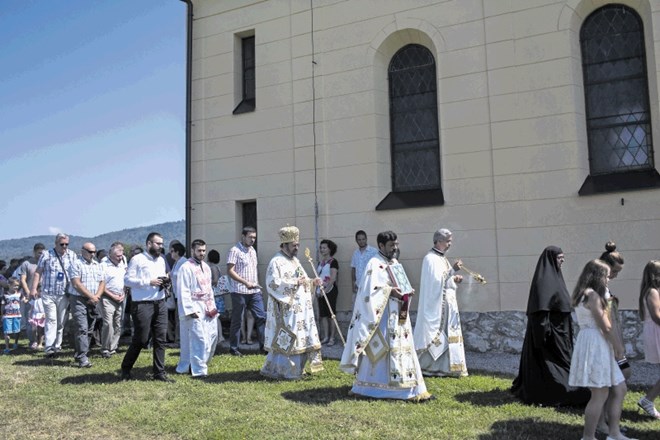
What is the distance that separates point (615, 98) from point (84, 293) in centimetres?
902

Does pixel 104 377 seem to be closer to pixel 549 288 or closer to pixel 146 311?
pixel 146 311

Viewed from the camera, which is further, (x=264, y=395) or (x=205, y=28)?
(x=205, y=28)

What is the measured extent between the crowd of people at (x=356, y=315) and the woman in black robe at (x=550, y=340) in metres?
0.01

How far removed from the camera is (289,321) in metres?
8.62

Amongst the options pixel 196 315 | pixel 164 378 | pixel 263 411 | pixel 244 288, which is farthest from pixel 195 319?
pixel 263 411

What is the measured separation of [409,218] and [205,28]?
6.52 metres

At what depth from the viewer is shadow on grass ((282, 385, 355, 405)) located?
7.20 meters

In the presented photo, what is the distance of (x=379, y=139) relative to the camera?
1207 cm

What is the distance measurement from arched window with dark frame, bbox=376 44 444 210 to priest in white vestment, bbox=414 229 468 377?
10.2 ft

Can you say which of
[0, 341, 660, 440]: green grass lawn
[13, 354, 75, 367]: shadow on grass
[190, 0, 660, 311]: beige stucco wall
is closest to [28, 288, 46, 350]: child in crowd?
[13, 354, 75, 367]: shadow on grass

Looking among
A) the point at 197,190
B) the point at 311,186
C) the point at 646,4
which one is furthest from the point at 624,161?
the point at 197,190

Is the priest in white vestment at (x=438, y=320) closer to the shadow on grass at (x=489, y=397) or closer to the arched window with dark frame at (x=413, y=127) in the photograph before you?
the shadow on grass at (x=489, y=397)

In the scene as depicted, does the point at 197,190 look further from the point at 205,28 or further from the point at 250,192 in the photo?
the point at 205,28

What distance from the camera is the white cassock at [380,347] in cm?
713
